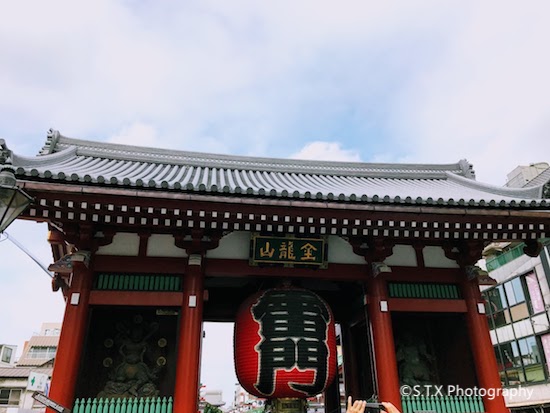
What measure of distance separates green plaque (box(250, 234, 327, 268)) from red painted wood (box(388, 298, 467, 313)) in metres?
1.74

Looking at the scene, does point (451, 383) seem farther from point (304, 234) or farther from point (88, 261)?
point (88, 261)

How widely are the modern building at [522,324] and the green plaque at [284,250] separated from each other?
42.1 ft

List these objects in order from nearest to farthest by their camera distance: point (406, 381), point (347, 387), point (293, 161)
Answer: point (406, 381), point (347, 387), point (293, 161)

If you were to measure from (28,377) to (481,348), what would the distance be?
2879 centimetres

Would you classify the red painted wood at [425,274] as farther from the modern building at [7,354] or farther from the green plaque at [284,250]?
the modern building at [7,354]

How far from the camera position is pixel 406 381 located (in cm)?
788

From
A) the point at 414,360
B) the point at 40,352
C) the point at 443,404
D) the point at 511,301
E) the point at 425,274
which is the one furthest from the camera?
the point at 40,352

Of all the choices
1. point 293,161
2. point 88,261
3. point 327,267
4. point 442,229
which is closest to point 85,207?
point 88,261

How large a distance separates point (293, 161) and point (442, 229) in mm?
6226

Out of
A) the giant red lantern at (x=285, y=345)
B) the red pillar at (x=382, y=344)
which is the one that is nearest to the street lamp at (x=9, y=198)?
the giant red lantern at (x=285, y=345)

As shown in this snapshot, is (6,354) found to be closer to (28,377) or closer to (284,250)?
(28,377)

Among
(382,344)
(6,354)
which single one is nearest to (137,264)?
(382,344)

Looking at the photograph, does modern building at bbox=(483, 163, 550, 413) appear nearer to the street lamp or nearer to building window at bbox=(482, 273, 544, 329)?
building window at bbox=(482, 273, 544, 329)

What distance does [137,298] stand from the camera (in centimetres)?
680
